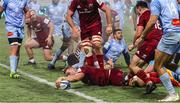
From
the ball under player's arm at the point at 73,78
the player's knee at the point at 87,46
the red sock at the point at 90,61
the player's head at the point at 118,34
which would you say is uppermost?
the player's knee at the point at 87,46

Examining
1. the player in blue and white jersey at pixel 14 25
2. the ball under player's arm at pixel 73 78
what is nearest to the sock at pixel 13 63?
the player in blue and white jersey at pixel 14 25

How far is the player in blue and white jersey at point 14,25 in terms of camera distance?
1241cm

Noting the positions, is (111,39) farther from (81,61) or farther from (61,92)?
(61,92)

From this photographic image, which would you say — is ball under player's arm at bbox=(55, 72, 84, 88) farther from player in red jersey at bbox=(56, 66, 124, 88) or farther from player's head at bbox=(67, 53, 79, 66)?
player's head at bbox=(67, 53, 79, 66)

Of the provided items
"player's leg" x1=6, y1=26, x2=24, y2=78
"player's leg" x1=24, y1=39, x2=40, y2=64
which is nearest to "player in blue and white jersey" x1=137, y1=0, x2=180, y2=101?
"player's leg" x1=6, y1=26, x2=24, y2=78

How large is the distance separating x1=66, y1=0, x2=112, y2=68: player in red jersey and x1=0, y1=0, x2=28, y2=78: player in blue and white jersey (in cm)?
161

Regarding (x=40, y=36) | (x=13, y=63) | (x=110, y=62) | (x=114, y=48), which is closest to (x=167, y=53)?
(x=13, y=63)

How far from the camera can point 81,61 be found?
12.7 metres

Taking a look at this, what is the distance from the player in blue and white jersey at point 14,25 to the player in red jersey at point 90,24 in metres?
1.61

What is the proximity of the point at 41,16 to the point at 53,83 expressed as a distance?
450 centimetres

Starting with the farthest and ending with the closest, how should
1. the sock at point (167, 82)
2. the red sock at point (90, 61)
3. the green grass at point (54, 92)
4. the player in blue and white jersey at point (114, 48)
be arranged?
the player in blue and white jersey at point (114, 48), the red sock at point (90, 61), the green grass at point (54, 92), the sock at point (167, 82)

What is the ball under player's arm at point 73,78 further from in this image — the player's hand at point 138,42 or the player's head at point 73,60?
the player's head at point 73,60

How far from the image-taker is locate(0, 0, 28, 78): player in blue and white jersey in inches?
488

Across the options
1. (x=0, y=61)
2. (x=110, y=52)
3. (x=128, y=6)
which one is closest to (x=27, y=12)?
(x=110, y=52)
